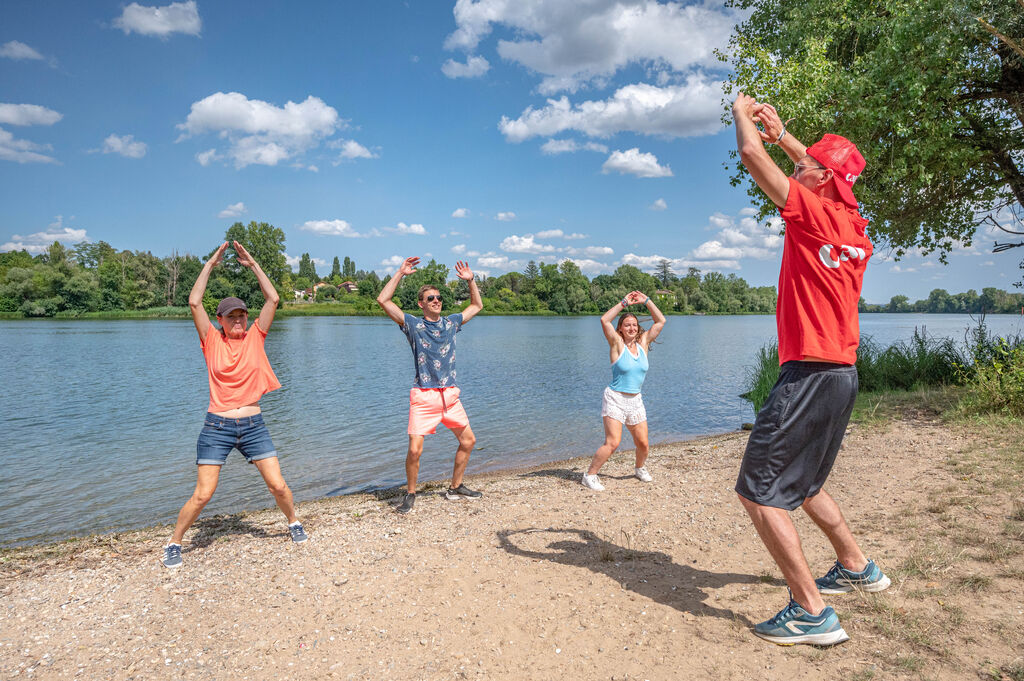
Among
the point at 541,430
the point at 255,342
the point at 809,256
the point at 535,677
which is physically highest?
the point at 809,256

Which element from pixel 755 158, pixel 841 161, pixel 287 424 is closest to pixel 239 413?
pixel 755 158

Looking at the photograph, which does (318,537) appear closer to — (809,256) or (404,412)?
(809,256)

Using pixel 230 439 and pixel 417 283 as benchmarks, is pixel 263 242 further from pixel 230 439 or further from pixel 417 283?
pixel 230 439

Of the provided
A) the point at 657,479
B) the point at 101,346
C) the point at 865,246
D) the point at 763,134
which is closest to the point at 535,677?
the point at 865,246

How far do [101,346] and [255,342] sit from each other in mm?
39032

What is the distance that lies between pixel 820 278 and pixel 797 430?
0.84m

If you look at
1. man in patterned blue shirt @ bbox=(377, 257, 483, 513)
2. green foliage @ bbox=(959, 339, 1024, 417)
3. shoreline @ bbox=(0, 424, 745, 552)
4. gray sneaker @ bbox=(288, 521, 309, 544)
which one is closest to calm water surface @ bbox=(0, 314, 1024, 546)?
shoreline @ bbox=(0, 424, 745, 552)

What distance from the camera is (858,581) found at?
3.81 meters

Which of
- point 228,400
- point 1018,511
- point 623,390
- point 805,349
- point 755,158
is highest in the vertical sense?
point 755,158

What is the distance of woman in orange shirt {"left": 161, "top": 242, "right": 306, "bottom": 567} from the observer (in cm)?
507

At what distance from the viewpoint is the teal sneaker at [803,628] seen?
3.28 meters

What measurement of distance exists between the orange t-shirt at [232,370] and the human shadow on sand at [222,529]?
1596 millimetres

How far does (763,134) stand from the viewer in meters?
3.60

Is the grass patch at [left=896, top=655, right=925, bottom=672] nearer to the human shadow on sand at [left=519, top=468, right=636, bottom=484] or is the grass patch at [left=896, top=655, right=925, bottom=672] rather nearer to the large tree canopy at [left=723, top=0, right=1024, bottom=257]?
the human shadow on sand at [left=519, top=468, right=636, bottom=484]
